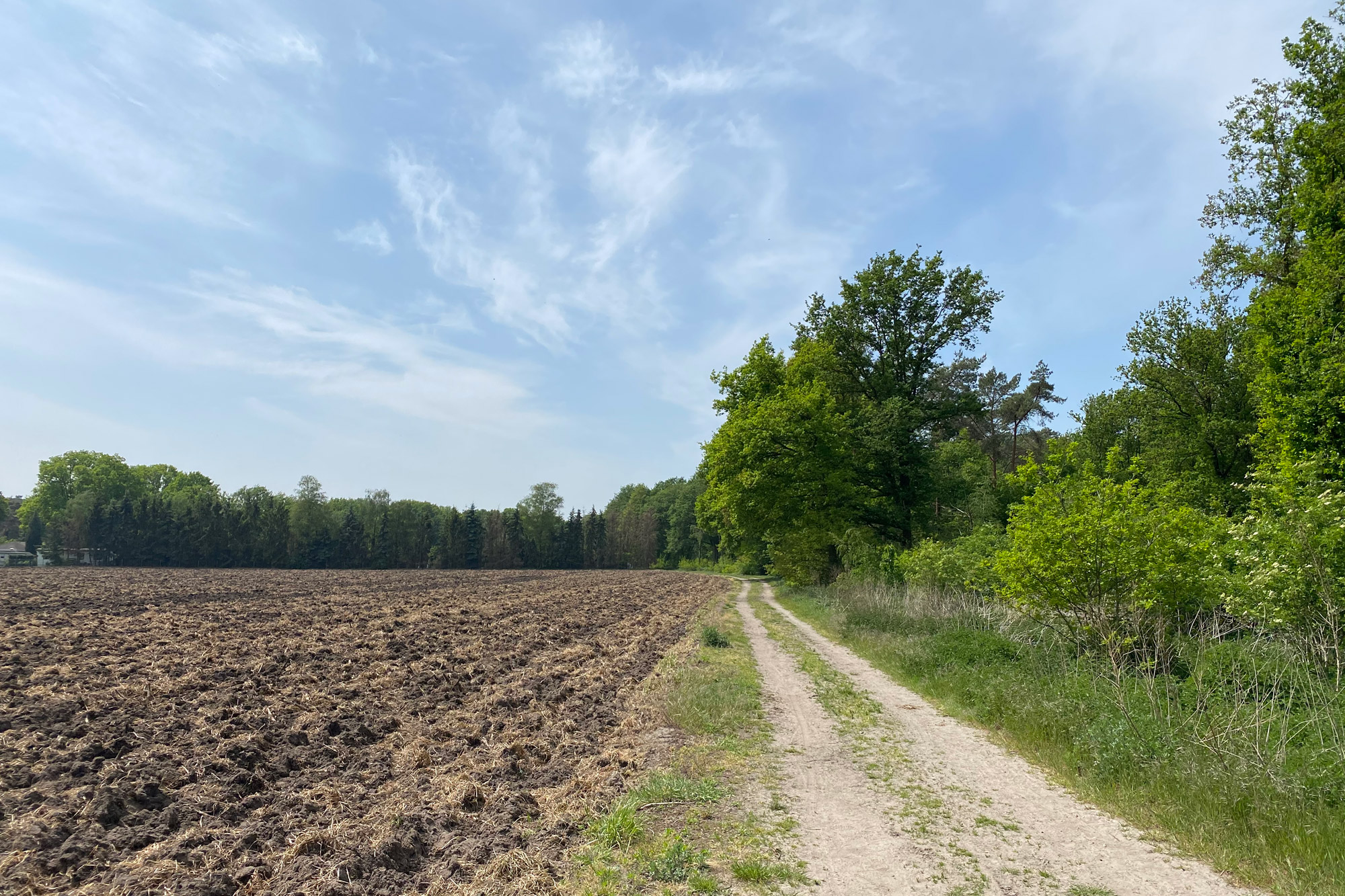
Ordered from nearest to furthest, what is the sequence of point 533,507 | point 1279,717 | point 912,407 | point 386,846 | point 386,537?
1. point 386,846
2. point 1279,717
3. point 912,407
4. point 386,537
5. point 533,507

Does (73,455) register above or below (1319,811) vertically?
above

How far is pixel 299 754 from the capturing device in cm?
805

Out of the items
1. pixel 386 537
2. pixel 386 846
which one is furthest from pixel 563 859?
pixel 386 537

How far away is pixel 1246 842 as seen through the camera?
18.3 feet

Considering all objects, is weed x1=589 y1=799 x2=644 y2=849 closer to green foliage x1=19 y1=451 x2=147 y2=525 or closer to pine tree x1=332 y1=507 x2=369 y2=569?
pine tree x1=332 y1=507 x2=369 y2=569

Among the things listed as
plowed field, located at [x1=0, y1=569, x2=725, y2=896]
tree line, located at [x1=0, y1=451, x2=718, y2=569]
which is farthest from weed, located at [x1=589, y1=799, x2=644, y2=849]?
tree line, located at [x1=0, y1=451, x2=718, y2=569]

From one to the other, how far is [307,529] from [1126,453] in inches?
3646

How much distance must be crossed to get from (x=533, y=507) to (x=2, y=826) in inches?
5047

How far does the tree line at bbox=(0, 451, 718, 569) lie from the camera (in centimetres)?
8244

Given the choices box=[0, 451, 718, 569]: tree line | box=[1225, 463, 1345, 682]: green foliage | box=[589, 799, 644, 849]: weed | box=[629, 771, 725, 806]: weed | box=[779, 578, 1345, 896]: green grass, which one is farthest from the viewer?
box=[0, 451, 718, 569]: tree line

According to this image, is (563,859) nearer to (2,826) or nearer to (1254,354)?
(2,826)

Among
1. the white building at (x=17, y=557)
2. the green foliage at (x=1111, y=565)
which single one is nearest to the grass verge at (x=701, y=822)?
the green foliage at (x=1111, y=565)

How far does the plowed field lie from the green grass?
5231 mm

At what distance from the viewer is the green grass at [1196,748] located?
5461mm
